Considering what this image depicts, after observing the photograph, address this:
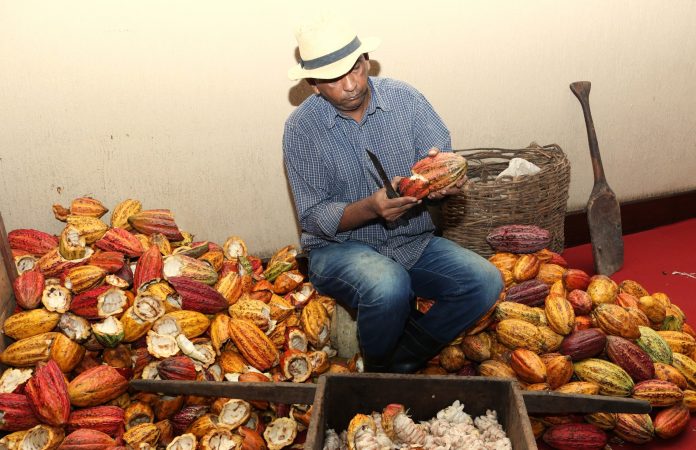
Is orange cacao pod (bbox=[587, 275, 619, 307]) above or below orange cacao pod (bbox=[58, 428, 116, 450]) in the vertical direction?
below

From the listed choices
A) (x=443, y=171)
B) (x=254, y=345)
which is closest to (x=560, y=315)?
(x=443, y=171)

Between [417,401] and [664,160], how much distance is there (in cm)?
340

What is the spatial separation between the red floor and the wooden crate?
1.84 metres

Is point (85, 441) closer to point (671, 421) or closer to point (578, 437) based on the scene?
point (578, 437)

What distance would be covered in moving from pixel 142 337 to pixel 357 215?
111 centimetres

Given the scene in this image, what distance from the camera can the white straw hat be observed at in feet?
8.29

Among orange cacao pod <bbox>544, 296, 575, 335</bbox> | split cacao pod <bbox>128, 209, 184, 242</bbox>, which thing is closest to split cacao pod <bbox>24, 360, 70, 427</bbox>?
split cacao pod <bbox>128, 209, 184, 242</bbox>

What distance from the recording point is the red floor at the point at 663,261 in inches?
153

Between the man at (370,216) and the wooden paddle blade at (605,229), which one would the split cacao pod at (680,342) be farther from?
the wooden paddle blade at (605,229)

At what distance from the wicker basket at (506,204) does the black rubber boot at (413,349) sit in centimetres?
100

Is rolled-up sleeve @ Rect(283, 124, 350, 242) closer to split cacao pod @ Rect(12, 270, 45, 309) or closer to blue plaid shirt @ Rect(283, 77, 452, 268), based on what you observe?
blue plaid shirt @ Rect(283, 77, 452, 268)

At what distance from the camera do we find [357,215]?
2.62m

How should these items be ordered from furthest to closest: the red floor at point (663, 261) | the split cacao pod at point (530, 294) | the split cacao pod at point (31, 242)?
the red floor at point (663, 261)
the split cacao pod at point (31, 242)
the split cacao pod at point (530, 294)

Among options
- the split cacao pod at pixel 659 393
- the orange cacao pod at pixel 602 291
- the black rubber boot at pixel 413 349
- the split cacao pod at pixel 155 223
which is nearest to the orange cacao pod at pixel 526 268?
the orange cacao pod at pixel 602 291
